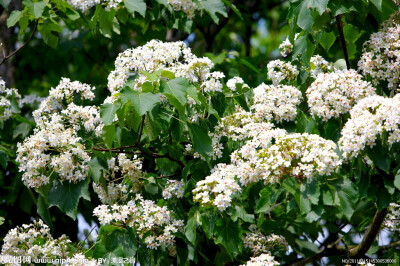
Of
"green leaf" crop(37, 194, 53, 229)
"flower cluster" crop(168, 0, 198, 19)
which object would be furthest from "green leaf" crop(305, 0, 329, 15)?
"green leaf" crop(37, 194, 53, 229)

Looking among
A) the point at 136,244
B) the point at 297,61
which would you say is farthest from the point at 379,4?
the point at 136,244

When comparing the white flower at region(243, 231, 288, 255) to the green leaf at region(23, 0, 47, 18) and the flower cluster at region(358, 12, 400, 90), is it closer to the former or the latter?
the flower cluster at region(358, 12, 400, 90)

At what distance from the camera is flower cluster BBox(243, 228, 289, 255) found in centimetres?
562

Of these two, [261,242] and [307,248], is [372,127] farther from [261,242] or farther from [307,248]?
[307,248]

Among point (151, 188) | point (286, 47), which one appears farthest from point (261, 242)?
point (286, 47)

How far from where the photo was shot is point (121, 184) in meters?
5.66

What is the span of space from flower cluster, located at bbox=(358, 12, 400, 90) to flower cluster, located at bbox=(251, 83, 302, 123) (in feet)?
2.15

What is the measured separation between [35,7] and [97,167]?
2.25 metres

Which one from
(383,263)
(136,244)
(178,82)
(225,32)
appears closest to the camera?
(178,82)

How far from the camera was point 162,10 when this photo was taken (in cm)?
688

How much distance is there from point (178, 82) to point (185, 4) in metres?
2.30

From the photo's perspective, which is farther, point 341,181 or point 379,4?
point 379,4

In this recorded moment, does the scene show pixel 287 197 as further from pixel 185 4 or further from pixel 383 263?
pixel 185 4

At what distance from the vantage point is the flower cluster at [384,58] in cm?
530
